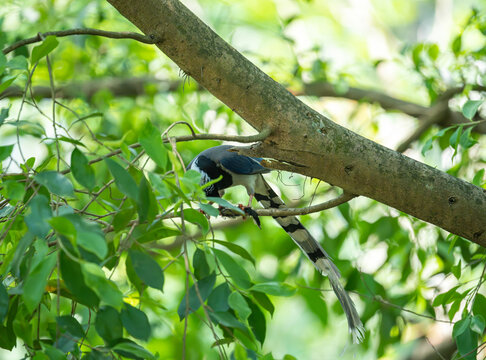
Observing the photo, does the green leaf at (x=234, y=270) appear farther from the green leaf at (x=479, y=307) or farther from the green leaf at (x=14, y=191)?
the green leaf at (x=479, y=307)

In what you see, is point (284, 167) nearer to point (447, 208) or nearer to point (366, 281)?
point (447, 208)

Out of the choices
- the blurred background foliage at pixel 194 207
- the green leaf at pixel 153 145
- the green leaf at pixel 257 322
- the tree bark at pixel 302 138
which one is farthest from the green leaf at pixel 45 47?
the green leaf at pixel 257 322

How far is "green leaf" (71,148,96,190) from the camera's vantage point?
131cm

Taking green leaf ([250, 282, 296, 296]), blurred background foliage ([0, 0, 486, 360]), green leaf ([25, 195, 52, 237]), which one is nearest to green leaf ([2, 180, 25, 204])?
blurred background foliage ([0, 0, 486, 360])

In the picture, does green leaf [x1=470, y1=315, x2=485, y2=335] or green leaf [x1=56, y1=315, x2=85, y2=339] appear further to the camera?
green leaf [x1=470, y1=315, x2=485, y2=335]

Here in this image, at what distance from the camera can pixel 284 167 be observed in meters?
1.80

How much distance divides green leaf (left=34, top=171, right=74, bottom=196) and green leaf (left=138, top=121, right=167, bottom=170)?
8.0 inches

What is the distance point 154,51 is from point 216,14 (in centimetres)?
64

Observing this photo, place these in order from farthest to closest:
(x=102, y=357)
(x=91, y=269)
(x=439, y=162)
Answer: (x=439, y=162) < (x=102, y=357) < (x=91, y=269)

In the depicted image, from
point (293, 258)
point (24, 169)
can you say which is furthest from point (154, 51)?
point (24, 169)

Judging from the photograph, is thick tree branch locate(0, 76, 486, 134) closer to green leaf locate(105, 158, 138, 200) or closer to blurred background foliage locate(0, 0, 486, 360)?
blurred background foliage locate(0, 0, 486, 360)

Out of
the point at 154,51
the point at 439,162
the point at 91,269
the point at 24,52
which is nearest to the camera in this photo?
the point at 91,269

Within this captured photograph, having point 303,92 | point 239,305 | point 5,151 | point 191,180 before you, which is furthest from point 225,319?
point 303,92

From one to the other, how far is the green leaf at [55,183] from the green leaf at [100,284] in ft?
0.68
